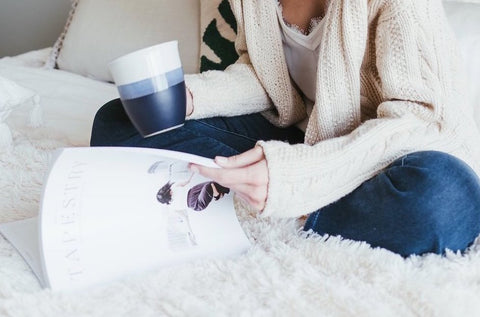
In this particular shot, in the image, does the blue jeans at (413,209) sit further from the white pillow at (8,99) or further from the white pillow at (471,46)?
the white pillow at (8,99)

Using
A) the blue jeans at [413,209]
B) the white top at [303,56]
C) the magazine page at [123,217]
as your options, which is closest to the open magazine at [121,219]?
the magazine page at [123,217]

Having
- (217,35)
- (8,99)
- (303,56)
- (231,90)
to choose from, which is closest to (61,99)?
(8,99)

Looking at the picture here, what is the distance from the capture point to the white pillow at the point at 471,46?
91cm

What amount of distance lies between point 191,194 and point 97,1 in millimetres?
978

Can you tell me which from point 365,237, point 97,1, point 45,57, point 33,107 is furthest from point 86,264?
point 45,57

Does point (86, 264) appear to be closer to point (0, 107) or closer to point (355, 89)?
point (355, 89)

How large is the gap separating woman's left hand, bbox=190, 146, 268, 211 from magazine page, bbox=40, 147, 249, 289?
2 cm

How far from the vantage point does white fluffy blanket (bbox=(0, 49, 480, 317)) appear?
1.81 feet

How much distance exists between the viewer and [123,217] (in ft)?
2.12

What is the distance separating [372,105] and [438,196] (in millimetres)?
226

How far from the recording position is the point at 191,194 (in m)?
0.69

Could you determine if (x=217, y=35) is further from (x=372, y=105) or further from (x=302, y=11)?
(x=372, y=105)

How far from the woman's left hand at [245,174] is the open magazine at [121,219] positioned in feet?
0.05

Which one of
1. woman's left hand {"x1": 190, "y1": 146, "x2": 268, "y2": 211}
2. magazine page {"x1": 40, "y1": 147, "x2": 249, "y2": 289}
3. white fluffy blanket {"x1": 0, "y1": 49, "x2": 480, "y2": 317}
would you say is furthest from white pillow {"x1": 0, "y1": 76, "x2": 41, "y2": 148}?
woman's left hand {"x1": 190, "y1": 146, "x2": 268, "y2": 211}
